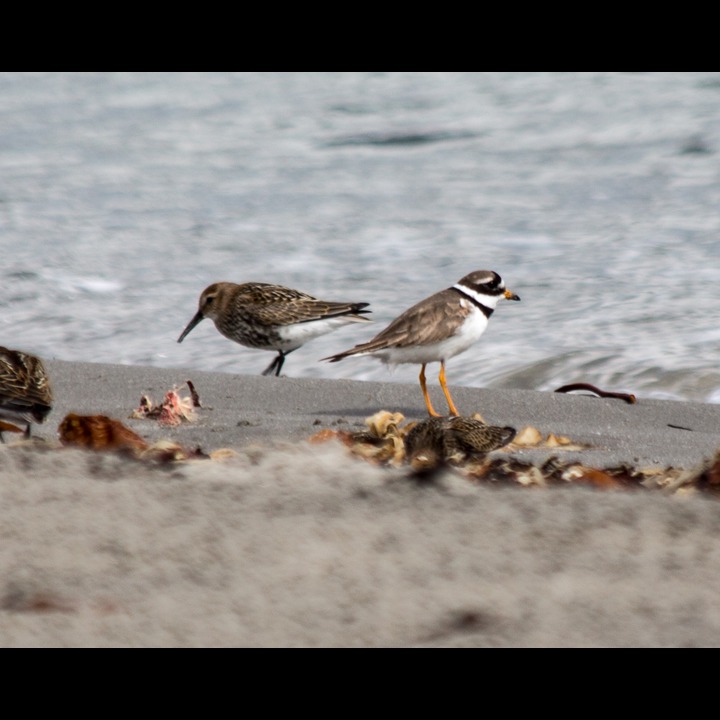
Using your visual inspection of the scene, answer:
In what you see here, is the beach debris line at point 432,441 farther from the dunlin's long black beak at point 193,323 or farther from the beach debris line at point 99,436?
the dunlin's long black beak at point 193,323

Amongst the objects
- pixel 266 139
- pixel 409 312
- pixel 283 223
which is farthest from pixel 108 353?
pixel 266 139

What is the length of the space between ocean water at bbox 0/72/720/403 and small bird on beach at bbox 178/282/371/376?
0.33 metres

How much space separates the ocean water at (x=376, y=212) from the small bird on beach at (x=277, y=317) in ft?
1.09

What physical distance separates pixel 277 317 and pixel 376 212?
4647 millimetres

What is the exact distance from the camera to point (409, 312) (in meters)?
6.51

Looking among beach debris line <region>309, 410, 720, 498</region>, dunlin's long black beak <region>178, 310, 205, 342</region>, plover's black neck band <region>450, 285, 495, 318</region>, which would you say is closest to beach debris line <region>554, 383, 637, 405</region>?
plover's black neck band <region>450, 285, 495, 318</region>

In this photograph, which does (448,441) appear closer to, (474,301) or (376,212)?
(474,301)

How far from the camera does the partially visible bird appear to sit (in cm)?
389

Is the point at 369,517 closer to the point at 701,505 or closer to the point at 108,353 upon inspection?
the point at 701,505

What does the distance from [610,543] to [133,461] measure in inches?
49.3

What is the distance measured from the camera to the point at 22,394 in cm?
426

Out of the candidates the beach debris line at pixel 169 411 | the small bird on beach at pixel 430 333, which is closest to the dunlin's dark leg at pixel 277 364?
the small bird on beach at pixel 430 333

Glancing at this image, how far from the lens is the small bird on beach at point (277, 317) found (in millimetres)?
7719

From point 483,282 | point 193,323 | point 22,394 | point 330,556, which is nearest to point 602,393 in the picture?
point 483,282
